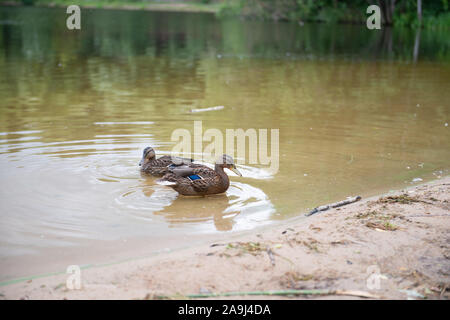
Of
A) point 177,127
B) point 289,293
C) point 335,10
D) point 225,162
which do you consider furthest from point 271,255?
point 335,10

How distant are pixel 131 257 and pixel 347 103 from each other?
10668 millimetres

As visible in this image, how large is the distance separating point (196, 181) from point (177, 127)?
4.17 meters

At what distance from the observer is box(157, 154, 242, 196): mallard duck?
823cm

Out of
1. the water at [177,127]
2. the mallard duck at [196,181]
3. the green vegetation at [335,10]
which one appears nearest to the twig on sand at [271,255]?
the water at [177,127]

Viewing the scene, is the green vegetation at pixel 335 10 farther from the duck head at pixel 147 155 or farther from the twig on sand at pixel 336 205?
the twig on sand at pixel 336 205

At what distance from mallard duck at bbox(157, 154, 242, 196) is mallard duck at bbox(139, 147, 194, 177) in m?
0.55

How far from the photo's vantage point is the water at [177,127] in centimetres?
719

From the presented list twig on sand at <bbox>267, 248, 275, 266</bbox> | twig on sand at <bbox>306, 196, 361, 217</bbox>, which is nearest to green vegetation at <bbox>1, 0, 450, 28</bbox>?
twig on sand at <bbox>306, 196, 361, 217</bbox>

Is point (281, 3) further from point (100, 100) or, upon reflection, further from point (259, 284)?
point (259, 284)

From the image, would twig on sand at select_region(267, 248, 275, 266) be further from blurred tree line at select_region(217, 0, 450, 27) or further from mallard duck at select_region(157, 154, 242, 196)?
blurred tree line at select_region(217, 0, 450, 27)

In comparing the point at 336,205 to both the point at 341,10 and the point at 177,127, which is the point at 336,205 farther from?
the point at 341,10

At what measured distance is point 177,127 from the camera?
40.1ft

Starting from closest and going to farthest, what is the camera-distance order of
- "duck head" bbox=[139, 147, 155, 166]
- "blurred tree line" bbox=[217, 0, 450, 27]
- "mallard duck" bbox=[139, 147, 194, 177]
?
1. "mallard duck" bbox=[139, 147, 194, 177]
2. "duck head" bbox=[139, 147, 155, 166]
3. "blurred tree line" bbox=[217, 0, 450, 27]
